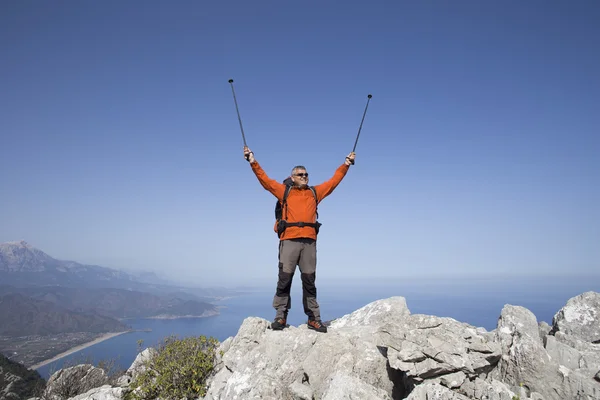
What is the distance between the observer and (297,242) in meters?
8.10

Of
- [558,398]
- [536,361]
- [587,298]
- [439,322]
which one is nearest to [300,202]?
[439,322]

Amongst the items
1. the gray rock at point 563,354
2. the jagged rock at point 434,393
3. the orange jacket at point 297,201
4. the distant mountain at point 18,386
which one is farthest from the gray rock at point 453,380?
the distant mountain at point 18,386

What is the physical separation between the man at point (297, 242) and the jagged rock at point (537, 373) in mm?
4034

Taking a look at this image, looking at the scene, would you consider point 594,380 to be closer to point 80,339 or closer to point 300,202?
point 300,202

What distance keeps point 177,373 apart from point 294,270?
3.52 meters

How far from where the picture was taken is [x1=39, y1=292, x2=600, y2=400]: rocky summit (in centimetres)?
551

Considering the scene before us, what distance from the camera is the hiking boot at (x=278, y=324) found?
779 centimetres

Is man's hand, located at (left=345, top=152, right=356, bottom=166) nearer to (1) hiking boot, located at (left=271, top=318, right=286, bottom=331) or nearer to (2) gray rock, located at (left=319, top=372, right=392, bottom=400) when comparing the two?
(1) hiking boot, located at (left=271, top=318, right=286, bottom=331)

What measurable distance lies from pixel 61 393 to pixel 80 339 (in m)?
214

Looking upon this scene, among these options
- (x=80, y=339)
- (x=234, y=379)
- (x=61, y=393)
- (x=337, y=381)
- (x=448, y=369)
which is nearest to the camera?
(x=337, y=381)

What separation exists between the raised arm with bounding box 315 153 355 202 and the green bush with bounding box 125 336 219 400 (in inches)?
191

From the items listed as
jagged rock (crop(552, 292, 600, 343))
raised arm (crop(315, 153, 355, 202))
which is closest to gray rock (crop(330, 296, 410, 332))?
raised arm (crop(315, 153, 355, 202))

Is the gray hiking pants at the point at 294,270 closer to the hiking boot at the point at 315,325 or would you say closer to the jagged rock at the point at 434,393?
the hiking boot at the point at 315,325

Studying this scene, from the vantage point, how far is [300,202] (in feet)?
26.8
